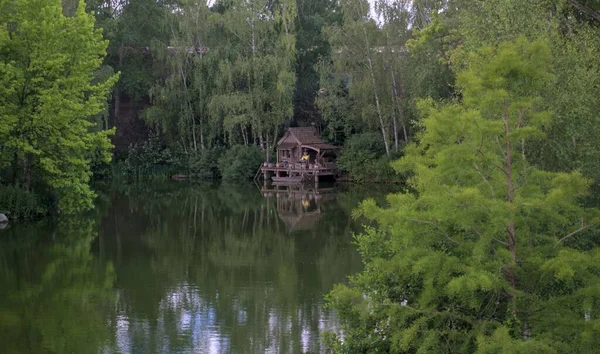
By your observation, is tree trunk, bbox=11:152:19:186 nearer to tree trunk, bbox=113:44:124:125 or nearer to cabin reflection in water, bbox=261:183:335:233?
cabin reflection in water, bbox=261:183:335:233

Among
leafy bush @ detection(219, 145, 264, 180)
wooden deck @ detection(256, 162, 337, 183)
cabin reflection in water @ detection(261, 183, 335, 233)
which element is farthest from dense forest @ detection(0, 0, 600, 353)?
cabin reflection in water @ detection(261, 183, 335, 233)

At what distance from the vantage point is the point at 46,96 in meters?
21.2

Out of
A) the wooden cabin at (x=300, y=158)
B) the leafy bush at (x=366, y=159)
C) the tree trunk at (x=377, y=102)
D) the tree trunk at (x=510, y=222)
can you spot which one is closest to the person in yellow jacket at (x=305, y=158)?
the wooden cabin at (x=300, y=158)

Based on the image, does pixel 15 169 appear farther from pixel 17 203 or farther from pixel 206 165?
pixel 206 165

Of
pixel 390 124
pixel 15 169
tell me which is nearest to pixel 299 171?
pixel 390 124

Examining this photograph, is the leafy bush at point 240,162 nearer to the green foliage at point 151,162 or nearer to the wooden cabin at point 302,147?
the wooden cabin at point 302,147

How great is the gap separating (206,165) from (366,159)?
312 inches

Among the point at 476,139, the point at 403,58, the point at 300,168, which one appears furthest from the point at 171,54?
the point at 476,139

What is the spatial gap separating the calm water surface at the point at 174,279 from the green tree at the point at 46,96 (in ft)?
4.63

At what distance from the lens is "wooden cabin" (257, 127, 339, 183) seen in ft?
120

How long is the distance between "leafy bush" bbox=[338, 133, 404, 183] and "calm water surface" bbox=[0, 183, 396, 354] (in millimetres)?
8647

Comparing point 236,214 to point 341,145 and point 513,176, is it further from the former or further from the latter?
point 513,176

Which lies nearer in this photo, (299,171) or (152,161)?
(299,171)

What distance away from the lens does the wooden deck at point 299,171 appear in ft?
119
